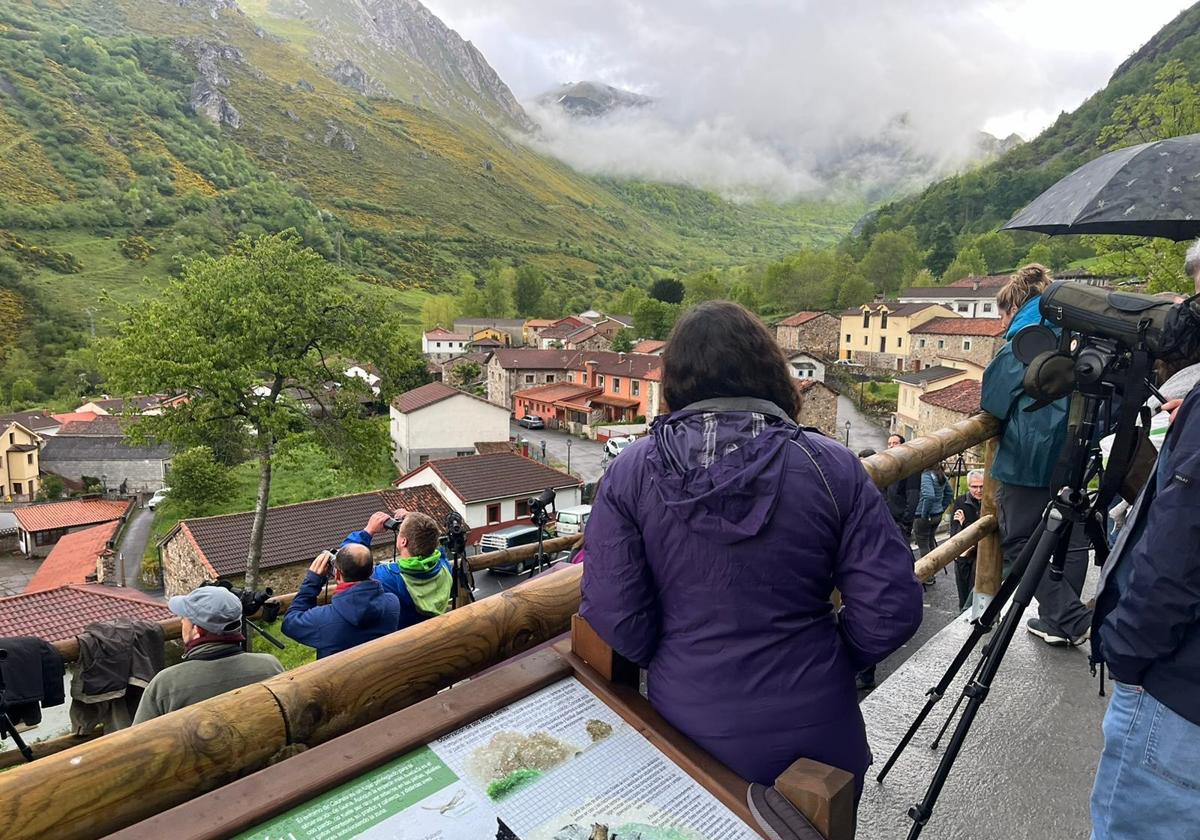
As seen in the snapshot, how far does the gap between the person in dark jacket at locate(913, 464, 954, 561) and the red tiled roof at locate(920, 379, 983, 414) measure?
71.4ft

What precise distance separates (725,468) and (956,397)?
102 feet

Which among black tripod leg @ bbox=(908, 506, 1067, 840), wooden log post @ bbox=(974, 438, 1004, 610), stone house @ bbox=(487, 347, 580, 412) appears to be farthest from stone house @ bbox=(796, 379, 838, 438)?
black tripod leg @ bbox=(908, 506, 1067, 840)

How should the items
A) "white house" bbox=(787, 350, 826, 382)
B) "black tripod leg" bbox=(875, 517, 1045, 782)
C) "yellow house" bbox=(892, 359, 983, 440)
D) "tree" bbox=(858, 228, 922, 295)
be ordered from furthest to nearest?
"tree" bbox=(858, 228, 922, 295) → "white house" bbox=(787, 350, 826, 382) → "yellow house" bbox=(892, 359, 983, 440) → "black tripod leg" bbox=(875, 517, 1045, 782)

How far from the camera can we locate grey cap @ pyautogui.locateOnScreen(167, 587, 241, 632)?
276cm

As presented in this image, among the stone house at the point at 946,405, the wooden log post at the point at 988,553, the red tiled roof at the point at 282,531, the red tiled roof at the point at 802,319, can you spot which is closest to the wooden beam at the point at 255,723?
the wooden log post at the point at 988,553

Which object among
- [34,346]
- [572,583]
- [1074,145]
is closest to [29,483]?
[34,346]

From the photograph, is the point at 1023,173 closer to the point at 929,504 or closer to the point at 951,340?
the point at 951,340

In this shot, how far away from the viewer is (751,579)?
138 cm

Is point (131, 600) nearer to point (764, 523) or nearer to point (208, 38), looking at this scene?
point (764, 523)

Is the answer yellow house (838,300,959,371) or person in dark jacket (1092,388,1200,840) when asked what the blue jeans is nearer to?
person in dark jacket (1092,388,1200,840)

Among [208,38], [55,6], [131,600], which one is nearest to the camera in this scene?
[131,600]

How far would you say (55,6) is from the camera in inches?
6171

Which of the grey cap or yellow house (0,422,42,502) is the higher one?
the grey cap

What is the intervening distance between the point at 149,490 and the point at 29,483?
6.57m
